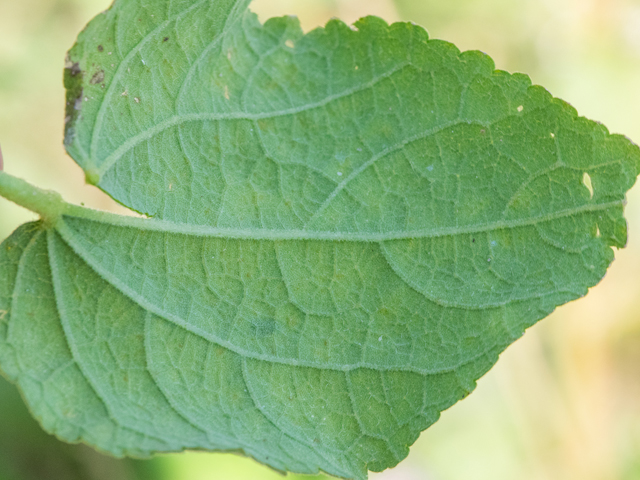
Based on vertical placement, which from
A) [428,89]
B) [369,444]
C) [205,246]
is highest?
[428,89]

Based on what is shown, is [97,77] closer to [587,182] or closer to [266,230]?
[266,230]

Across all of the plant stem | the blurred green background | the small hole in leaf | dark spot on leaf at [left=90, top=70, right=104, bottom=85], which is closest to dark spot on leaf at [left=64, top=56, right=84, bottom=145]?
dark spot on leaf at [left=90, top=70, right=104, bottom=85]

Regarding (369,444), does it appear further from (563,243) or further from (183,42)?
(183,42)

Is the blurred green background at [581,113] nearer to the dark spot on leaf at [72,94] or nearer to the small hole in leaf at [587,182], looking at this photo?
the dark spot on leaf at [72,94]

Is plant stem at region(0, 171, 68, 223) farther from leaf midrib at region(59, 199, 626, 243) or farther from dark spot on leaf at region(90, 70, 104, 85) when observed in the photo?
dark spot on leaf at region(90, 70, 104, 85)

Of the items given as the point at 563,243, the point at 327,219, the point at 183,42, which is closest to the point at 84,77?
the point at 183,42

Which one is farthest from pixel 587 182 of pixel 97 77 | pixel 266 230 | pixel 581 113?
pixel 581 113
